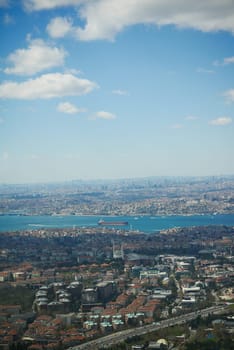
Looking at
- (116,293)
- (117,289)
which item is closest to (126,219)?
(117,289)

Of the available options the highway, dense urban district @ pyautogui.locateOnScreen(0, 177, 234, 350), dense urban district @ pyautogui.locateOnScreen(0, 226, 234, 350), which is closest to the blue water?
dense urban district @ pyautogui.locateOnScreen(0, 177, 234, 350)

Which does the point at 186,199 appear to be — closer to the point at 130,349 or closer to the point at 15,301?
the point at 15,301

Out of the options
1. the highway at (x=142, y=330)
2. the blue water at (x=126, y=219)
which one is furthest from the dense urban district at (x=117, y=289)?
the blue water at (x=126, y=219)

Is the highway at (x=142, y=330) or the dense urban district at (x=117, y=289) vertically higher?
the dense urban district at (x=117, y=289)

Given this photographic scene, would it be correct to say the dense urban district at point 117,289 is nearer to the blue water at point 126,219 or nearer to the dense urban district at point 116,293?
the dense urban district at point 116,293

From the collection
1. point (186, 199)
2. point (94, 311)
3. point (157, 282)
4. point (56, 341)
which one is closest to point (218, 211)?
point (186, 199)

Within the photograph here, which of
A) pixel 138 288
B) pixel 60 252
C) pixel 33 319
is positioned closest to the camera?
pixel 33 319

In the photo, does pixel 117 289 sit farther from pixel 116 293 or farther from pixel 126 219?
pixel 126 219

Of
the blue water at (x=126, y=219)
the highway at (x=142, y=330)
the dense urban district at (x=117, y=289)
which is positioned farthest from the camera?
the blue water at (x=126, y=219)
